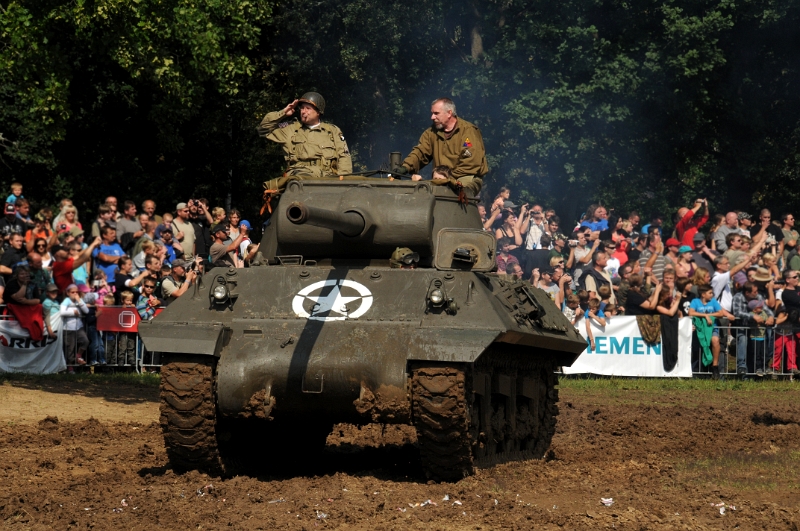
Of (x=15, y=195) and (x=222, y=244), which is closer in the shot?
(x=222, y=244)

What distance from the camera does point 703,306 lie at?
2247cm

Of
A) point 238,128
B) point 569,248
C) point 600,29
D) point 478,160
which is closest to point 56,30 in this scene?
point 478,160

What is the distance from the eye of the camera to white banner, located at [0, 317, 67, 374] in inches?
758

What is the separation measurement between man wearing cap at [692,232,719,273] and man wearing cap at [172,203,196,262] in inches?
346

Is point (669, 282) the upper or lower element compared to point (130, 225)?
lower

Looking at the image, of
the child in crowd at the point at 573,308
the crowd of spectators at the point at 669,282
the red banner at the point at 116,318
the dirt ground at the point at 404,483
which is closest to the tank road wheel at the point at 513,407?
the dirt ground at the point at 404,483

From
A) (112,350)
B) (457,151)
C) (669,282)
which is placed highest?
(457,151)

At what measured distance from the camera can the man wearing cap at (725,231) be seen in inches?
964

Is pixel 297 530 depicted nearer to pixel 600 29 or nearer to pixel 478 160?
pixel 478 160

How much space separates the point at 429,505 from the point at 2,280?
10933 mm

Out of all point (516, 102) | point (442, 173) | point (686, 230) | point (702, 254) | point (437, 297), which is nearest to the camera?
point (437, 297)

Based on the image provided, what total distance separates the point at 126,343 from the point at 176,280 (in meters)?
1.50

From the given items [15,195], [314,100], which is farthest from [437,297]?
[15,195]

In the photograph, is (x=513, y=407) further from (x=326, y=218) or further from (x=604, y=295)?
(x=604, y=295)
